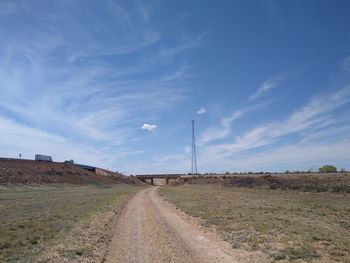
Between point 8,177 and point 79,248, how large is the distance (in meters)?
73.9

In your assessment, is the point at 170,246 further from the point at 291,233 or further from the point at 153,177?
the point at 153,177

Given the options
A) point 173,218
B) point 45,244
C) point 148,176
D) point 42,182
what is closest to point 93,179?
point 42,182

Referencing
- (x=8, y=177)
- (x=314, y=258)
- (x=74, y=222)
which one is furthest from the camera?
(x=8, y=177)

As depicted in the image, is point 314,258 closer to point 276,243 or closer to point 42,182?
point 276,243

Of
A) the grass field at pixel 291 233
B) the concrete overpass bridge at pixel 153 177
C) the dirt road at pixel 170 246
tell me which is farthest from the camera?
the concrete overpass bridge at pixel 153 177

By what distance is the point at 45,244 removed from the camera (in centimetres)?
1606

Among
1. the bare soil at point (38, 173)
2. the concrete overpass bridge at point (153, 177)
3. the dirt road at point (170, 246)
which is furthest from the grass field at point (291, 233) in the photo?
the concrete overpass bridge at point (153, 177)

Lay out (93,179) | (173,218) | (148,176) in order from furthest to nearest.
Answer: (148,176), (93,179), (173,218)

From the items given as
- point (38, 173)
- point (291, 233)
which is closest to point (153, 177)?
point (38, 173)

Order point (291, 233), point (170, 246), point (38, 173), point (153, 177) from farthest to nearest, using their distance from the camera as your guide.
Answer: point (153, 177)
point (38, 173)
point (291, 233)
point (170, 246)

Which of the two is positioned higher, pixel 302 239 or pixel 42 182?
pixel 42 182

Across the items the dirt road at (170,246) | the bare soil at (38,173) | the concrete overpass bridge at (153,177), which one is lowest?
the dirt road at (170,246)

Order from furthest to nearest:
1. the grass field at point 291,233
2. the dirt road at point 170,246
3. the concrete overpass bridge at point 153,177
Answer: the concrete overpass bridge at point 153,177, the grass field at point 291,233, the dirt road at point 170,246

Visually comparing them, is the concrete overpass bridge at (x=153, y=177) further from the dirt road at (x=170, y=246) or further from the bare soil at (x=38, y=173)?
the dirt road at (x=170, y=246)
